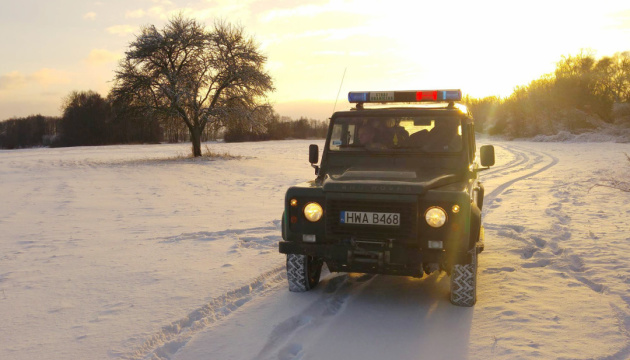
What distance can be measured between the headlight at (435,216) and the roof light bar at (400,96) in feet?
6.42

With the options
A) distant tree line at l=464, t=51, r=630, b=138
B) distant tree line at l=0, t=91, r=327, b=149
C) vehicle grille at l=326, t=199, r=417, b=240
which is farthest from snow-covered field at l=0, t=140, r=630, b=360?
distant tree line at l=0, t=91, r=327, b=149

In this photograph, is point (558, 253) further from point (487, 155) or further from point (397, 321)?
point (397, 321)

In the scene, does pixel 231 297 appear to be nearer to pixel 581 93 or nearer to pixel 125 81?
pixel 125 81

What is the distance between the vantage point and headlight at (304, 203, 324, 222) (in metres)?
4.86

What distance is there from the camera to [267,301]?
203 inches

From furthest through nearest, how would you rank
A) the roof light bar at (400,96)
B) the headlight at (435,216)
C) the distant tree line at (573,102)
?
the distant tree line at (573,102) < the roof light bar at (400,96) < the headlight at (435,216)

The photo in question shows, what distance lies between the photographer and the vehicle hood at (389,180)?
15.1 feet

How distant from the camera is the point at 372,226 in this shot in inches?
185

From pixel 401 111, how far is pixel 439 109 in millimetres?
444

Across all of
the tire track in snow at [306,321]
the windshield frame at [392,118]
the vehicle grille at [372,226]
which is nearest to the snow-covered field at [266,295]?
the tire track in snow at [306,321]

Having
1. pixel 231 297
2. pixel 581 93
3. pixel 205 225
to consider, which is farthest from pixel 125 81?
pixel 581 93

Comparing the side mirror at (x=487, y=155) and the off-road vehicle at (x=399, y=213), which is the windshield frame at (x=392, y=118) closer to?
→ the off-road vehicle at (x=399, y=213)

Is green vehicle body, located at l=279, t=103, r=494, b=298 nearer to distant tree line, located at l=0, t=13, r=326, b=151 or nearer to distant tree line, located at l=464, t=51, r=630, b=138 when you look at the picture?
distant tree line, located at l=0, t=13, r=326, b=151

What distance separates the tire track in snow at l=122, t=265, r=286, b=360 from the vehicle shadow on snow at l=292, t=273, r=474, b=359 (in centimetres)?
71
